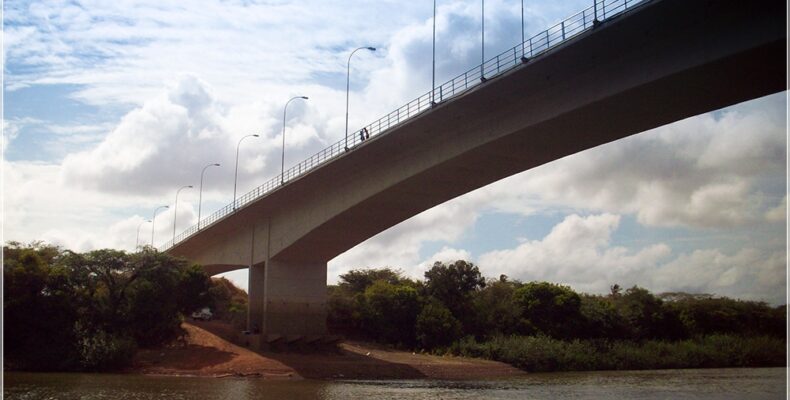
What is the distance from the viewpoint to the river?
2958cm

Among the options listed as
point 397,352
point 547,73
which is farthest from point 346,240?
point 547,73

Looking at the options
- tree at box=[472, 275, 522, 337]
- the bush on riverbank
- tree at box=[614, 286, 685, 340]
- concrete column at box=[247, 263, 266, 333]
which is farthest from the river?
tree at box=[614, 286, 685, 340]

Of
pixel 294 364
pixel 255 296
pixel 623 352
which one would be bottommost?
pixel 294 364

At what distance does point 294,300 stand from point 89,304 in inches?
476

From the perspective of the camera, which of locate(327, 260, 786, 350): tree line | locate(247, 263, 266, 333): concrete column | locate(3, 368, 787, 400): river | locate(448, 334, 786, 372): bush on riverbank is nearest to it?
locate(3, 368, 787, 400): river

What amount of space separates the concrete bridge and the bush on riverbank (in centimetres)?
1234

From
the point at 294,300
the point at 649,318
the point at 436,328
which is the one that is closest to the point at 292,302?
the point at 294,300

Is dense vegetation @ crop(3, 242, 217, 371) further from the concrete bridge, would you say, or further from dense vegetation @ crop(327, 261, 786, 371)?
dense vegetation @ crop(327, 261, 786, 371)

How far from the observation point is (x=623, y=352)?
55.1m

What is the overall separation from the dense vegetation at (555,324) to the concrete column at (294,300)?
29.2 ft

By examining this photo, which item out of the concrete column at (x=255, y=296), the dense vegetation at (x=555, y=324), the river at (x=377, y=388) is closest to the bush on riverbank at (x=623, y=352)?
the dense vegetation at (x=555, y=324)

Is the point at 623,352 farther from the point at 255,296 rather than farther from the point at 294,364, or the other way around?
the point at 255,296

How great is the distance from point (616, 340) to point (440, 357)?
15615mm

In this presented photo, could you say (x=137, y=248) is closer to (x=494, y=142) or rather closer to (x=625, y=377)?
(x=494, y=142)
